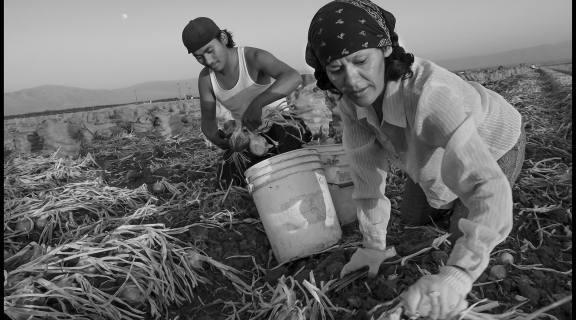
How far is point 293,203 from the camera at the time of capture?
78.7 inches

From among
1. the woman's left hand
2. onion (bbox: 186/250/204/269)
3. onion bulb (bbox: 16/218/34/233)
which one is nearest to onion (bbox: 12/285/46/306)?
onion (bbox: 186/250/204/269)

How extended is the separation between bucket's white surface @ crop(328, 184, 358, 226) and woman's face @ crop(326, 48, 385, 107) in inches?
37.4

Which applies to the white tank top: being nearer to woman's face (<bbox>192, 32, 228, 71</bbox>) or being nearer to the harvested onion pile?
woman's face (<bbox>192, 32, 228, 71</bbox>)

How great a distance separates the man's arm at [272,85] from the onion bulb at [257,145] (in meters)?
0.05

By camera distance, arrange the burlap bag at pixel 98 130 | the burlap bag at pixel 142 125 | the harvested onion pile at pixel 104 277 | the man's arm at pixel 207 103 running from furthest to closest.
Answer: the burlap bag at pixel 142 125
the burlap bag at pixel 98 130
the man's arm at pixel 207 103
the harvested onion pile at pixel 104 277

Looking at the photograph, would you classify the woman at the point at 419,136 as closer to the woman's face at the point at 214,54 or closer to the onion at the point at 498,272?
the onion at the point at 498,272

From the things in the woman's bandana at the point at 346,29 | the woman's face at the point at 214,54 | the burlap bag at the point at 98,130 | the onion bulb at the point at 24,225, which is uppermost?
the woman's face at the point at 214,54

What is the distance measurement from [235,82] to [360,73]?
172 cm

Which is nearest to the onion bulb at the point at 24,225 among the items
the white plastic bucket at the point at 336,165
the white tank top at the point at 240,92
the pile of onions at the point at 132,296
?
the pile of onions at the point at 132,296

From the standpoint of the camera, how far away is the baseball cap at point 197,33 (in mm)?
2568

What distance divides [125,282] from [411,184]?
135 cm

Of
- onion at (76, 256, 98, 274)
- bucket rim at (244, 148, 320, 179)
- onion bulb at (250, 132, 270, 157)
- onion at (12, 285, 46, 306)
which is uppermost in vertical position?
onion bulb at (250, 132, 270, 157)

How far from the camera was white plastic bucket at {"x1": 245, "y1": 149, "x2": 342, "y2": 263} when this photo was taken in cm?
199

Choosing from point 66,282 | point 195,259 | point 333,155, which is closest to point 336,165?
point 333,155
